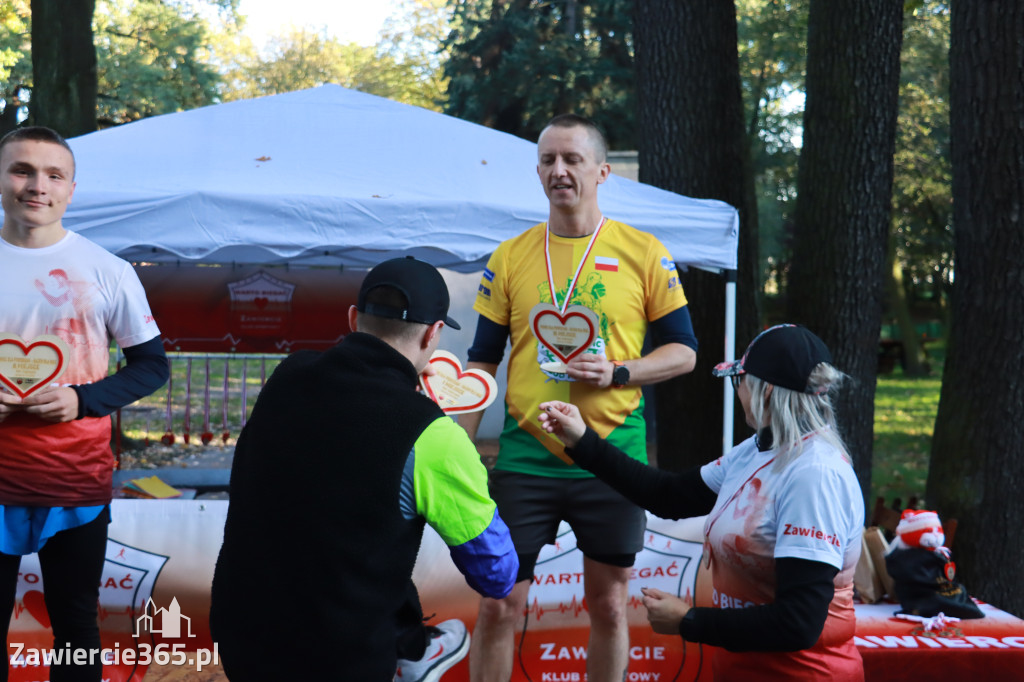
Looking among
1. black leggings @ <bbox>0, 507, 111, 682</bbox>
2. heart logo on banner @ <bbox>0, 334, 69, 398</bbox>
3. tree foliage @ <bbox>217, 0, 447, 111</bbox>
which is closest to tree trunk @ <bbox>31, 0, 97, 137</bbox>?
heart logo on banner @ <bbox>0, 334, 69, 398</bbox>

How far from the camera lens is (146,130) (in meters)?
5.22

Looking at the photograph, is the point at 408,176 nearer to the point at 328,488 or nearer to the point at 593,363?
the point at 593,363

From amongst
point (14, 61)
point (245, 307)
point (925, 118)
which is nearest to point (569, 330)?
point (245, 307)

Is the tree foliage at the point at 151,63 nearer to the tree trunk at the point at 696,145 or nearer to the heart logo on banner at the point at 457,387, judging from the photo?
the tree trunk at the point at 696,145

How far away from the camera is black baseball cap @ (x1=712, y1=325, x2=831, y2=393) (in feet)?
6.66

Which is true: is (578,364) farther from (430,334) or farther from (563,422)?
(430,334)

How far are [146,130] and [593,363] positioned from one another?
357cm

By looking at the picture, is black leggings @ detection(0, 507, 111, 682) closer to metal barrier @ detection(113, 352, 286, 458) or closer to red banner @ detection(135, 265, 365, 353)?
red banner @ detection(135, 265, 365, 353)

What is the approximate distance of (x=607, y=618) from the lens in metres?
2.95

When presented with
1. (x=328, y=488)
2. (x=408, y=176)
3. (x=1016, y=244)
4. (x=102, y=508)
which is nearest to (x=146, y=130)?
(x=408, y=176)

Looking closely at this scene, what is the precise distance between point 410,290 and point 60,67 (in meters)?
7.83

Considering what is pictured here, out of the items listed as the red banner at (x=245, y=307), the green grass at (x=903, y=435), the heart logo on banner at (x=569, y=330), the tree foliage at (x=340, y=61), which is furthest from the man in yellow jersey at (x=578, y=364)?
the tree foliage at (x=340, y=61)

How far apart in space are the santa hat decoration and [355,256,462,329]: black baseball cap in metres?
2.74

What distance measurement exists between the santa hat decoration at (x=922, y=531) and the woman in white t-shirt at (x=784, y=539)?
1819mm
